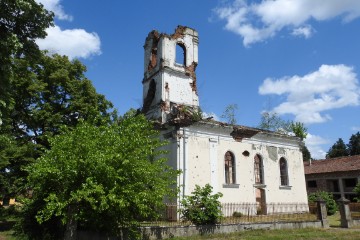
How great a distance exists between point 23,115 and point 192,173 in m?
11.2

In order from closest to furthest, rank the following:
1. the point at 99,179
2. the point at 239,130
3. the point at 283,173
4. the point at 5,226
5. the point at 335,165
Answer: the point at 99,179 < the point at 5,226 < the point at 239,130 < the point at 283,173 < the point at 335,165

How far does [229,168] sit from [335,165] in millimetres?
24420

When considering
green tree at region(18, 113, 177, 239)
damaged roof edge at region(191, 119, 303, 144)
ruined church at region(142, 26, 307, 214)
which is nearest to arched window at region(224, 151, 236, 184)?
ruined church at region(142, 26, 307, 214)

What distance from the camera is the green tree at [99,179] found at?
9.98 m

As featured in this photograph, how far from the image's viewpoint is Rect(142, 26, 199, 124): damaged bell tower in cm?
2161

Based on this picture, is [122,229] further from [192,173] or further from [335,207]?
[335,207]

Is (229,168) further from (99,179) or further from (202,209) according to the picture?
(99,179)

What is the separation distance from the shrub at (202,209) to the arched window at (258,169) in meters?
8.00

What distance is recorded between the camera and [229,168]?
20.9 metres

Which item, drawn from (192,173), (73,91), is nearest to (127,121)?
(192,173)

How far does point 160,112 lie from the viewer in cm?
2131

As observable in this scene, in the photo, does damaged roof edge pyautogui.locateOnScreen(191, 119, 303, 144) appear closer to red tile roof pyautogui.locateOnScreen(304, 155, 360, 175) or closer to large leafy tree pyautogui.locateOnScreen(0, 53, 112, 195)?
large leafy tree pyautogui.locateOnScreen(0, 53, 112, 195)

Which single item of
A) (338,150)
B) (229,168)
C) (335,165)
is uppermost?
(338,150)

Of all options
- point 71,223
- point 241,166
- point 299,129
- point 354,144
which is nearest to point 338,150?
point 354,144
